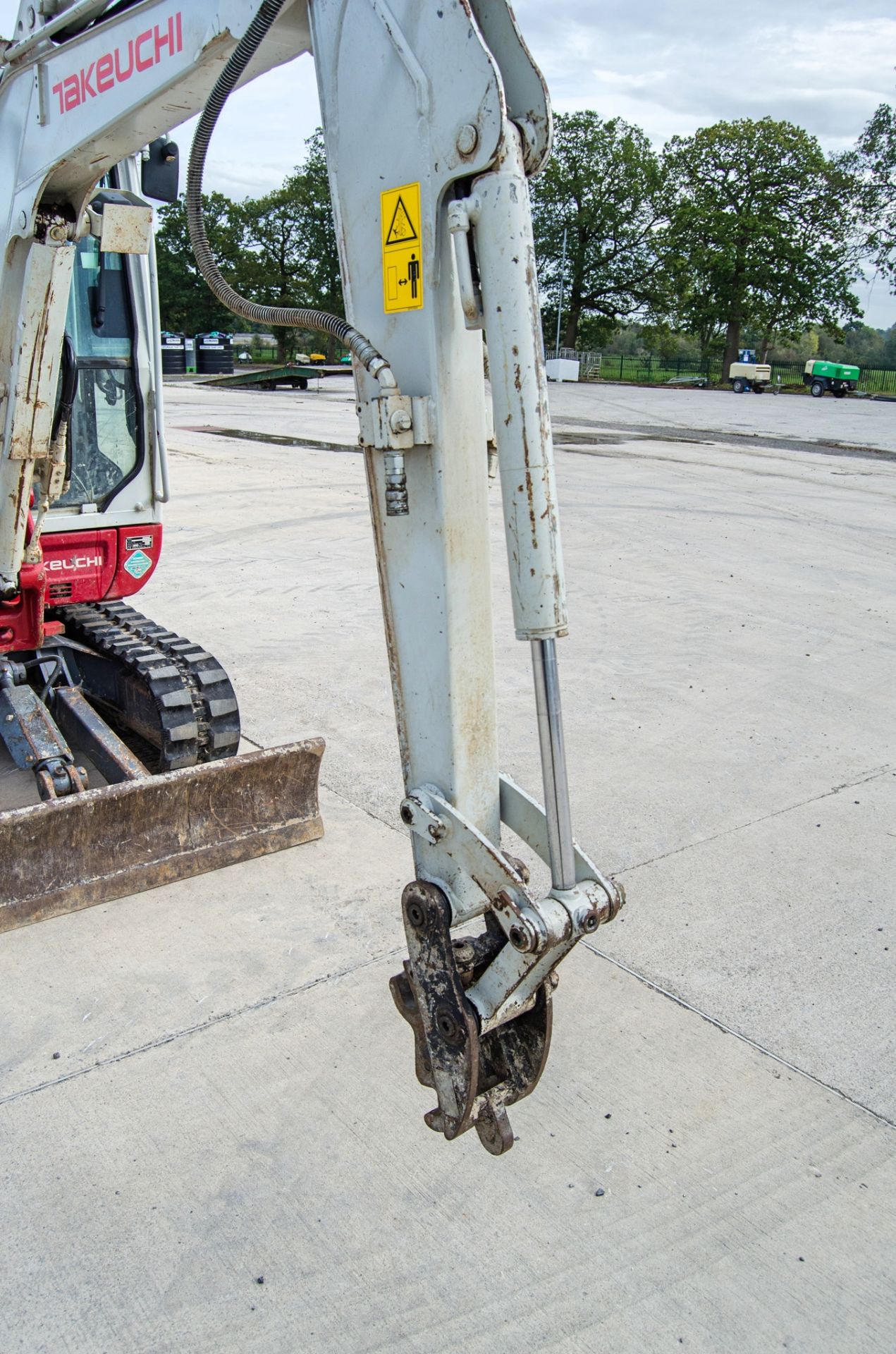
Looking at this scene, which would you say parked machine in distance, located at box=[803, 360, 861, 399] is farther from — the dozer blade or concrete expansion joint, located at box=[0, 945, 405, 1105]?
concrete expansion joint, located at box=[0, 945, 405, 1105]

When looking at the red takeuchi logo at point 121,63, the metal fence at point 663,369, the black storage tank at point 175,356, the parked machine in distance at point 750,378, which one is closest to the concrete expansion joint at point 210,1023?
the red takeuchi logo at point 121,63

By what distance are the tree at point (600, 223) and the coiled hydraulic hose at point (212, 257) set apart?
59.3 metres

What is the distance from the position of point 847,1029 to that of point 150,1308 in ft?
7.42

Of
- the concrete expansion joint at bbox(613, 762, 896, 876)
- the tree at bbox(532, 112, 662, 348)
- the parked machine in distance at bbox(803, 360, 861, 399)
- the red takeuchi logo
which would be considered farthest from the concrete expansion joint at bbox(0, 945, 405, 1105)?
the tree at bbox(532, 112, 662, 348)

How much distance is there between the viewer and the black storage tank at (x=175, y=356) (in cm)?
4462

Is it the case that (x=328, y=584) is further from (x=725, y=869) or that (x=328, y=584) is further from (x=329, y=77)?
(x=329, y=77)

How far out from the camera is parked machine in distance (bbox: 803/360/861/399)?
134 ft

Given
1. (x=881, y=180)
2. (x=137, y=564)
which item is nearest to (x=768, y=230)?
(x=881, y=180)

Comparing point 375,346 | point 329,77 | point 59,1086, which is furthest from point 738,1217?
point 329,77

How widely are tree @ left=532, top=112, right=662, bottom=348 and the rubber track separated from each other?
5722 cm

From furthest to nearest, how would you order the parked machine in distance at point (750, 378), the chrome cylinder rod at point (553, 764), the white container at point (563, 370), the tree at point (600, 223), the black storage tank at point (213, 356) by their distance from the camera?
1. the tree at point (600, 223)
2. the white container at point (563, 370)
3. the black storage tank at point (213, 356)
4. the parked machine in distance at point (750, 378)
5. the chrome cylinder rod at point (553, 764)

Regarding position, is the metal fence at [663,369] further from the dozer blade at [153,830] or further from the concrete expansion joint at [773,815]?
the dozer blade at [153,830]

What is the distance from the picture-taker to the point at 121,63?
130 inches

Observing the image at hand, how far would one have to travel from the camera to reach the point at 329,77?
2.62m
